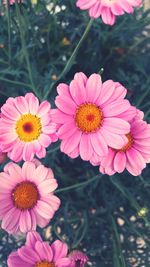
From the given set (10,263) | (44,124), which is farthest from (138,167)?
(10,263)

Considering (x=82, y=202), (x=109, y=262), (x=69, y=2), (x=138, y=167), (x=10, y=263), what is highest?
(x=69, y=2)

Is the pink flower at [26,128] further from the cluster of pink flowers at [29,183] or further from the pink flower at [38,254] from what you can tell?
the pink flower at [38,254]

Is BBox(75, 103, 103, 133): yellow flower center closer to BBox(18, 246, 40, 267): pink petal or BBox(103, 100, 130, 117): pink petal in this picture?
BBox(103, 100, 130, 117): pink petal

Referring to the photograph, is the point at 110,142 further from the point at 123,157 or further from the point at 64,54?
the point at 64,54

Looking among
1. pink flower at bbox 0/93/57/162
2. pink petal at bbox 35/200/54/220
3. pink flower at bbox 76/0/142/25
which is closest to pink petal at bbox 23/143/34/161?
pink flower at bbox 0/93/57/162

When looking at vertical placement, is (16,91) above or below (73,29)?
below
